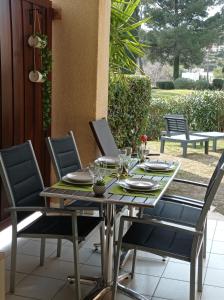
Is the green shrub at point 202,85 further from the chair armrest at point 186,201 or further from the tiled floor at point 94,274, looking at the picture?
the chair armrest at point 186,201

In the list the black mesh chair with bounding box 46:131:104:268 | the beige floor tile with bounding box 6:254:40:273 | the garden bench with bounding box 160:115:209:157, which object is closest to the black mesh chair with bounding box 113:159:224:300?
the black mesh chair with bounding box 46:131:104:268

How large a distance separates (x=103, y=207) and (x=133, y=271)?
19.6 inches

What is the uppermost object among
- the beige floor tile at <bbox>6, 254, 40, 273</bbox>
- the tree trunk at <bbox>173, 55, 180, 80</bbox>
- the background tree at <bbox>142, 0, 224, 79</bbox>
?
the background tree at <bbox>142, 0, 224, 79</bbox>

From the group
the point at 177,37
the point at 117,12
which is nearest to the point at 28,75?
the point at 117,12

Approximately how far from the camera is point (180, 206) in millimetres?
3064

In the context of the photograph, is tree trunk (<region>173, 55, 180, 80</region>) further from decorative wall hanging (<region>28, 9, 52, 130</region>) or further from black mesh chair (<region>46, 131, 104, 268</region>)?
black mesh chair (<region>46, 131, 104, 268</region>)

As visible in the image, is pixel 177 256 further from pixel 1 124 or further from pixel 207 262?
pixel 1 124

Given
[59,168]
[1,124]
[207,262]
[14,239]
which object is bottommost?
[207,262]

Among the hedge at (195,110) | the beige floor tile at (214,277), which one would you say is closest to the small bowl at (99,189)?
the beige floor tile at (214,277)

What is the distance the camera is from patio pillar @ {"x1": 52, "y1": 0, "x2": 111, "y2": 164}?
13.2 ft

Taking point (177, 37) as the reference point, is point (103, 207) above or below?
Answer: below

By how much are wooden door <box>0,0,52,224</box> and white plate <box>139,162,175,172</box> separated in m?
1.21

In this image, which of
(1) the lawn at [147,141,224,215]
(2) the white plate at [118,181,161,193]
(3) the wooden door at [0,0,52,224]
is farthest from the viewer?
(1) the lawn at [147,141,224,215]

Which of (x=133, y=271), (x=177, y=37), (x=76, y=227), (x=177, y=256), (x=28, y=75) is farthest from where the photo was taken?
(x=177, y=37)
